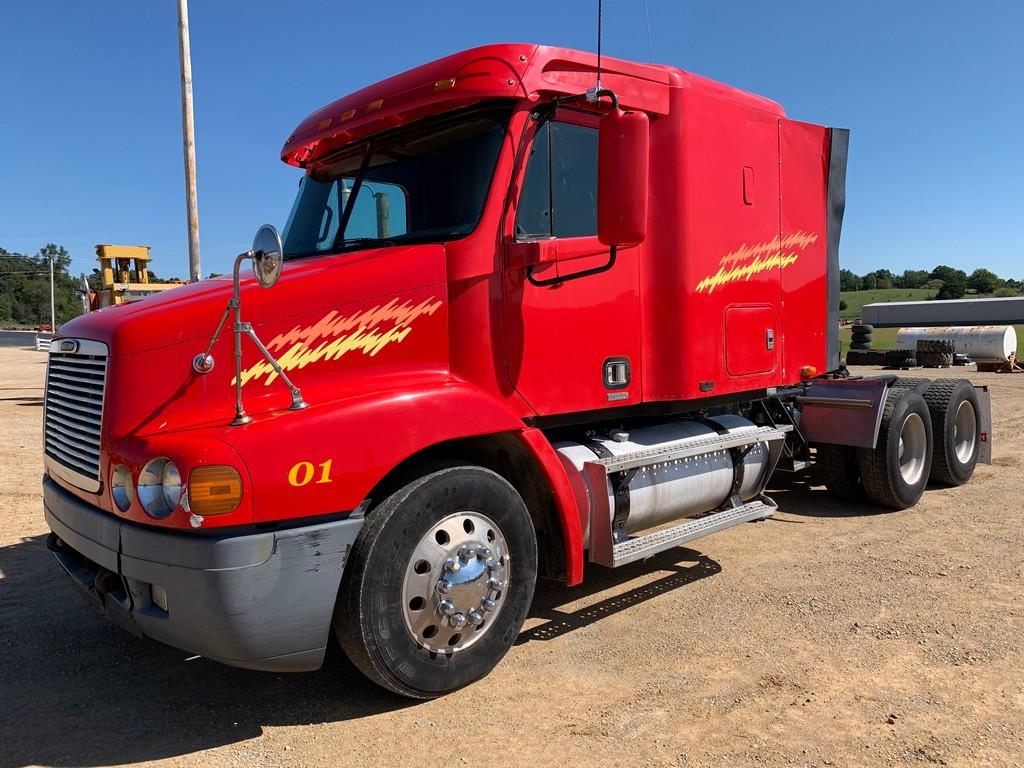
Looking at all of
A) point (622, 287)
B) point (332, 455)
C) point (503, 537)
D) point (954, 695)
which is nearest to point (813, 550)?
point (954, 695)

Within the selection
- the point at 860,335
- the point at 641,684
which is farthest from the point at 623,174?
the point at 860,335

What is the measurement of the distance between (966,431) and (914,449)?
3.72 feet

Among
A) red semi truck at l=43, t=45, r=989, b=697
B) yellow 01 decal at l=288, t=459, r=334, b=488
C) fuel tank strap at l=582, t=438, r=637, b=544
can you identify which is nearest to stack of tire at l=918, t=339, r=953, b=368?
red semi truck at l=43, t=45, r=989, b=697

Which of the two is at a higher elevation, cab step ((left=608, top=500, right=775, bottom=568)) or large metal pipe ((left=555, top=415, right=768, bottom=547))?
large metal pipe ((left=555, top=415, right=768, bottom=547))

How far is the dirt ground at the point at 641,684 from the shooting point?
305 centimetres

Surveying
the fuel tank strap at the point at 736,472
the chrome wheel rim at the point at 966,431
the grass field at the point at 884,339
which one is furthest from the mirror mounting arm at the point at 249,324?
the grass field at the point at 884,339

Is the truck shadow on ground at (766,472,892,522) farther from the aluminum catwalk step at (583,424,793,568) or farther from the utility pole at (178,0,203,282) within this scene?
the utility pole at (178,0,203,282)

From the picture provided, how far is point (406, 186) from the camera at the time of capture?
4164 mm

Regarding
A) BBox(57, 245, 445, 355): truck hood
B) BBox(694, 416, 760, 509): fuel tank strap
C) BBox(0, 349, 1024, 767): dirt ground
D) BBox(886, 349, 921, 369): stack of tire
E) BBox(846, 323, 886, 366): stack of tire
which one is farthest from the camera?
BBox(886, 349, 921, 369): stack of tire

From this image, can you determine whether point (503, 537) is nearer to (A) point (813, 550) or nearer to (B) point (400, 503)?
(B) point (400, 503)

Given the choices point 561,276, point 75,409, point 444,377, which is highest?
point 561,276

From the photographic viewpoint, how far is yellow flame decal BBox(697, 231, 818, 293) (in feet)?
16.5

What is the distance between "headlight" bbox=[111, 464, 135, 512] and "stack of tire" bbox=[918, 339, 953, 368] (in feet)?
82.1

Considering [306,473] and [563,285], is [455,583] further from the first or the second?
[563,285]
